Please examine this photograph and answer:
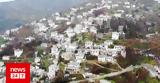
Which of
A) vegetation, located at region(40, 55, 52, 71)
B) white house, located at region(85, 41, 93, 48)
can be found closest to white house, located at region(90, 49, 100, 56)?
white house, located at region(85, 41, 93, 48)

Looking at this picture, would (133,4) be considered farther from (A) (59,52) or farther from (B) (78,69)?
(B) (78,69)

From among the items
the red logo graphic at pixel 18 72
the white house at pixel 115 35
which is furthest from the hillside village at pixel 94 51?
the red logo graphic at pixel 18 72

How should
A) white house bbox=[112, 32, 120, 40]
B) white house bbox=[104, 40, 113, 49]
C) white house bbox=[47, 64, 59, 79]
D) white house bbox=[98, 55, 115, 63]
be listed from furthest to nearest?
white house bbox=[112, 32, 120, 40], white house bbox=[104, 40, 113, 49], white house bbox=[98, 55, 115, 63], white house bbox=[47, 64, 59, 79]

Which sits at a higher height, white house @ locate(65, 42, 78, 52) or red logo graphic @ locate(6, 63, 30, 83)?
red logo graphic @ locate(6, 63, 30, 83)

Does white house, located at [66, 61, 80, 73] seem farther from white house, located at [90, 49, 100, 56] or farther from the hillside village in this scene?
white house, located at [90, 49, 100, 56]

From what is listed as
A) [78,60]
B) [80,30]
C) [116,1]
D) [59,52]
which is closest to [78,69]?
[78,60]

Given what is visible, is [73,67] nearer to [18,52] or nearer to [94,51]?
[94,51]

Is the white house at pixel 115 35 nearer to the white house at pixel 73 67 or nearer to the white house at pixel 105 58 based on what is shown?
the white house at pixel 105 58

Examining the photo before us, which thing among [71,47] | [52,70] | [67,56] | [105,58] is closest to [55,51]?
[71,47]
